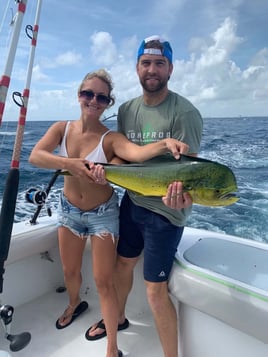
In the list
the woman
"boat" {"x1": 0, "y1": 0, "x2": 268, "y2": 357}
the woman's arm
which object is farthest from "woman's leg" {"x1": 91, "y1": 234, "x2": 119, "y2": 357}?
the woman's arm

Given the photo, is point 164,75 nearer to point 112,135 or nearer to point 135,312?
point 112,135

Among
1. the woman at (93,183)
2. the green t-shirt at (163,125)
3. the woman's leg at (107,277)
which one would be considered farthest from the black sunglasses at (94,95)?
the woman's leg at (107,277)

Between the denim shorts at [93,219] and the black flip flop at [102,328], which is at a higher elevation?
the denim shorts at [93,219]

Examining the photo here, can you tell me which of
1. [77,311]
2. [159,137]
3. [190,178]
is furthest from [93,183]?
[77,311]

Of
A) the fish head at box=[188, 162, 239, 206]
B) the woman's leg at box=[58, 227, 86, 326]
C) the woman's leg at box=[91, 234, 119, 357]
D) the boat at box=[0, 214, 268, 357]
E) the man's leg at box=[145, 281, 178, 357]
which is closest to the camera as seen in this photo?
the fish head at box=[188, 162, 239, 206]

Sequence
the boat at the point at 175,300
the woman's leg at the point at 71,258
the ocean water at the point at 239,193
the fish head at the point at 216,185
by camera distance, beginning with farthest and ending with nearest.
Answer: the ocean water at the point at 239,193, the woman's leg at the point at 71,258, the boat at the point at 175,300, the fish head at the point at 216,185

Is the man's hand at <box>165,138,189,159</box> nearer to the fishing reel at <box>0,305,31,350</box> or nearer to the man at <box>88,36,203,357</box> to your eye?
the man at <box>88,36,203,357</box>

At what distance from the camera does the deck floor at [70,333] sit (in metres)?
2.29

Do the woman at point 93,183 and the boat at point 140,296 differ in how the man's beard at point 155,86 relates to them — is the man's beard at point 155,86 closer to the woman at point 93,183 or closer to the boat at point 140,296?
the woman at point 93,183

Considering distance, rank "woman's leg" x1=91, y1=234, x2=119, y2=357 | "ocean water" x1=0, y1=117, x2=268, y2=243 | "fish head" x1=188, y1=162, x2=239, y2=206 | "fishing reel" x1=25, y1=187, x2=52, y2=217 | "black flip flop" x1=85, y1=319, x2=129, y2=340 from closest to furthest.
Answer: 1. "fish head" x1=188, y1=162, x2=239, y2=206
2. "woman's leg" x1=91, y1=234, x2=119, y2=357
3. "black flip flop" x1=85, y1=319, x2=129, y2=340
4. "fishing reel" x1=25, y1=187, x2=52, y2=217
5. "ocean water" x1=0, y1=117, x2=268, y2=243

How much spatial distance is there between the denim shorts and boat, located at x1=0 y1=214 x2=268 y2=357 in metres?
0.47

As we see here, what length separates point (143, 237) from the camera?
211 cm

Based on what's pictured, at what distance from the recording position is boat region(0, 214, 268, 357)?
1.71m

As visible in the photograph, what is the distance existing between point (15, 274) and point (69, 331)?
65cm
